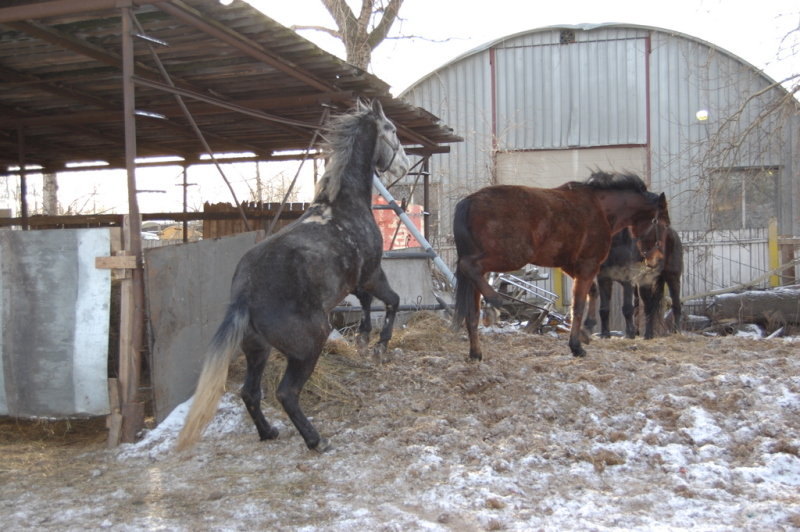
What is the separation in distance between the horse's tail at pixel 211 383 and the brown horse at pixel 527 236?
2.59m

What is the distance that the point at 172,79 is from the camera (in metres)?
7.75

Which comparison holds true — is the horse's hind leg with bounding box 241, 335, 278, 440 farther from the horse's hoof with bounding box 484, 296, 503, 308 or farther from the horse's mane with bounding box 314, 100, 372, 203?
the horse's hoof with bounding box 484, 296, 503, 308

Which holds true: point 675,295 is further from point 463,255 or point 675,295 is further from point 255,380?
point 255,380

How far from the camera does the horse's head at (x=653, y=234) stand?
804cm

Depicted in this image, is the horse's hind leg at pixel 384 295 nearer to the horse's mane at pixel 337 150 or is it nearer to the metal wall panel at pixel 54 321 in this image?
the horse's mane at pixel 337 150

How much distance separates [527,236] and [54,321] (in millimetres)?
4257

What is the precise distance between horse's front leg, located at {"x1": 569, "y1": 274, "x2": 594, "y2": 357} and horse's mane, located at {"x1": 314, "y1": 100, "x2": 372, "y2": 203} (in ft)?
9.15

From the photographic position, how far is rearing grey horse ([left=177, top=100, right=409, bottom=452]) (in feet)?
15.5

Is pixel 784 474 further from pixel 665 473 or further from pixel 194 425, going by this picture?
pixel 194 425

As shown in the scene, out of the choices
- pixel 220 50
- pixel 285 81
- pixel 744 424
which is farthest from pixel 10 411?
pixel 744 424

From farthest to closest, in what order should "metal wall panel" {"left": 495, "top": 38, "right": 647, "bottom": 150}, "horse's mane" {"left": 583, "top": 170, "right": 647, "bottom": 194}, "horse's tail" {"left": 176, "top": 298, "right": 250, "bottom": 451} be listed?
"metal wall panel" {"left": 495, "top": 38, "right": 647, "bottom": 150}
"horse's mane" {"left": 583, "top": 170, "right": 647, "bottom": 194}
"horse's tail" {"left": 176, "top": 298, "right": 250, "bottom": 451}

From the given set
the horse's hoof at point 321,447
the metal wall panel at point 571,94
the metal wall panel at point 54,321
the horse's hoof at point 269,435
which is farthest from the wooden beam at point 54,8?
the metal wall panel at point 571,94

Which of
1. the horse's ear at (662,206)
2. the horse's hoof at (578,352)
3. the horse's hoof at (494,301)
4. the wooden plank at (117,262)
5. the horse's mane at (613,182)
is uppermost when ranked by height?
the horse's mane at (613,182)

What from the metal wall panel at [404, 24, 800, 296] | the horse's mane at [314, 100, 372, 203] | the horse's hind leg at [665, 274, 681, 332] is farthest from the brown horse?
the metal wall panel at [404, 24, 800, 296]
